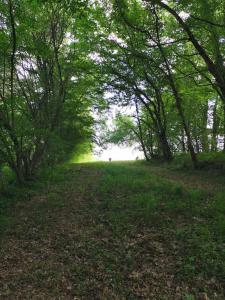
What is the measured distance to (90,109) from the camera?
2264 cm

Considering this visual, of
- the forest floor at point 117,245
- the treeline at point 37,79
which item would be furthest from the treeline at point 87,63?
the forest floor at point 117,245

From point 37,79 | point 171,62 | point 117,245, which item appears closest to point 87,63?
point 37,79

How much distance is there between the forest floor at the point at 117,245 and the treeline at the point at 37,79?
2177 mm

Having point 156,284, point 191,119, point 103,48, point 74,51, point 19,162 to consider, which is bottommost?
point 156,284

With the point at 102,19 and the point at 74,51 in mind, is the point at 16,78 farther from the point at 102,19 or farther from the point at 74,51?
the point at 102,19

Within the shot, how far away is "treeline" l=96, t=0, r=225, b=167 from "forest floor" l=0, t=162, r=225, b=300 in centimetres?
562

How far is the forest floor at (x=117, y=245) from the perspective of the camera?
16.6 feet

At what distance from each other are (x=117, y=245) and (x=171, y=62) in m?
13.5

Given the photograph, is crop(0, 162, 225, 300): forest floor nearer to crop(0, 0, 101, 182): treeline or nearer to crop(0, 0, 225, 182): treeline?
crop(0, 0, 101, 182): treeline

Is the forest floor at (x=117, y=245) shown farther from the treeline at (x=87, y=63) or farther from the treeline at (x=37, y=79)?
the treeline at (x=87, y=63)

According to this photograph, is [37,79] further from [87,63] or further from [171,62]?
[171,62]

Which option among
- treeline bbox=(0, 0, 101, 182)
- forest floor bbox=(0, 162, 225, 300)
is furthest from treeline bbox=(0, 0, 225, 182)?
forest floor bbox=(0, 162, 225, 300)

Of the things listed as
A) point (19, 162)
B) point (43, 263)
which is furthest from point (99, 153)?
point (43, 263)

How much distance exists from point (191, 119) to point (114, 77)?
886cm
